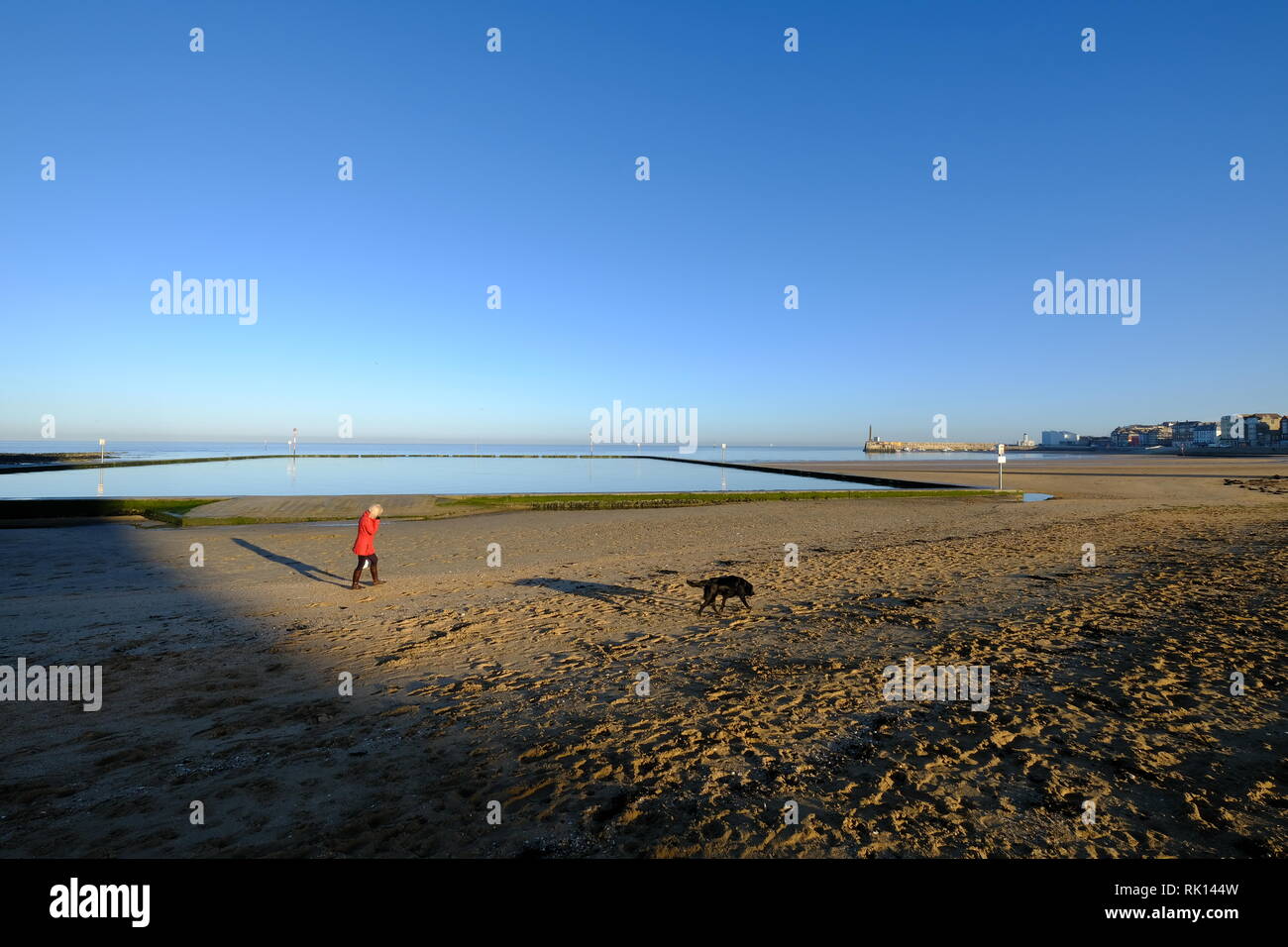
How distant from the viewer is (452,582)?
13.7m

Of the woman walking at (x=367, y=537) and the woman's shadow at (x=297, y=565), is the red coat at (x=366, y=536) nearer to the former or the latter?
the woman walking at (x=367, y=537)

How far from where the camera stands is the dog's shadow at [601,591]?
38.8 ft

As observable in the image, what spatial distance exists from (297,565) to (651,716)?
13.7 m

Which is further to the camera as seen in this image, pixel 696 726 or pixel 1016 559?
pixel 1016 559

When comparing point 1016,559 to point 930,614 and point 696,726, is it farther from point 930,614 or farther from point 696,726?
point 696,726

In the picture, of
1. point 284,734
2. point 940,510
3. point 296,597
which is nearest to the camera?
point 284,734

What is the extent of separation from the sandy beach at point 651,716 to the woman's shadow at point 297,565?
350 millimetres

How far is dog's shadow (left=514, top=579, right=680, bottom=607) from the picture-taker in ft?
38.8

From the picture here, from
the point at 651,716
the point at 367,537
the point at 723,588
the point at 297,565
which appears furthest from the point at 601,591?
the point at 297,565

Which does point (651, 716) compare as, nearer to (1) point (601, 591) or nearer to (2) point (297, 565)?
(1) point (601, 591)

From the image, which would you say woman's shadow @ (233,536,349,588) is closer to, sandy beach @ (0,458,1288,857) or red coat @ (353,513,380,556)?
sandy beach @ (0,458,1288,857)

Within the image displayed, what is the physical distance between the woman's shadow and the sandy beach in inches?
13.8

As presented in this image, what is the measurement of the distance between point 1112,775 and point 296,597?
13.3 m

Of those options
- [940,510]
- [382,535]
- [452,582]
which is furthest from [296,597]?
[940,510]
